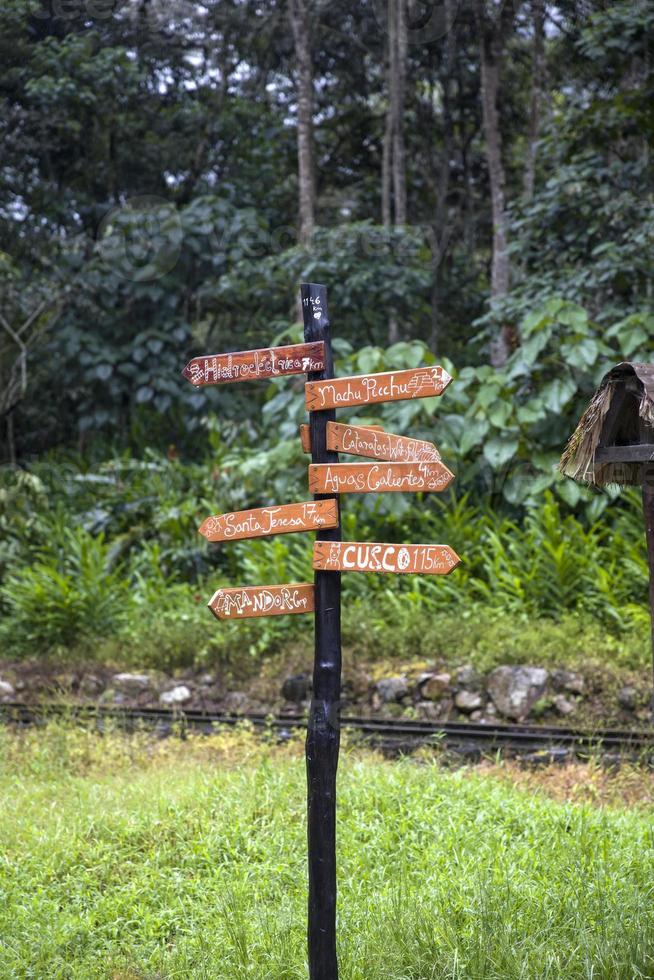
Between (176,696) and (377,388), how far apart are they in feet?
17.6

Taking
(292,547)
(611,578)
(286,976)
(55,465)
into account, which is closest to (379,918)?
(286,976)

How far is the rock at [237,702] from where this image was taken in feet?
25.8

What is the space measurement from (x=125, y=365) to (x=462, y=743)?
7738 millimetres

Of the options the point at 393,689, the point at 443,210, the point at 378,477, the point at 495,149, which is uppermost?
the point at 495,149

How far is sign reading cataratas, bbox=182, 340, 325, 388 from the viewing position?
3.45m

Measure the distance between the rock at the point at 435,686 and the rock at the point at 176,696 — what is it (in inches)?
78.8

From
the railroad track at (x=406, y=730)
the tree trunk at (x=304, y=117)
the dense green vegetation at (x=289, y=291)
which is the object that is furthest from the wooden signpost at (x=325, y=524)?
the tree trunk at (x=304, y=117)

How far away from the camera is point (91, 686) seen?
837cm

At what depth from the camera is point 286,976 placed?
3477 millimetres

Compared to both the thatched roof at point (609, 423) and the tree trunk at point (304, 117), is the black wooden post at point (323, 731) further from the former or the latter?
the tree trunk at point (304, 117)

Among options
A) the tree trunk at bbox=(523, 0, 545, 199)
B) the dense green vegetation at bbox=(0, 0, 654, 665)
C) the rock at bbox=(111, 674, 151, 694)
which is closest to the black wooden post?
the dense green vegetation at bbox=(0, 0, 654, 665)

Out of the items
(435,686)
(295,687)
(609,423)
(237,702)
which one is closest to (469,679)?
(435,686)

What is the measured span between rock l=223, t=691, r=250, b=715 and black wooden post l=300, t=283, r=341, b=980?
177 inches

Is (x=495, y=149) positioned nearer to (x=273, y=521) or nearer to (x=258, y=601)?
(x=273, y=521)
